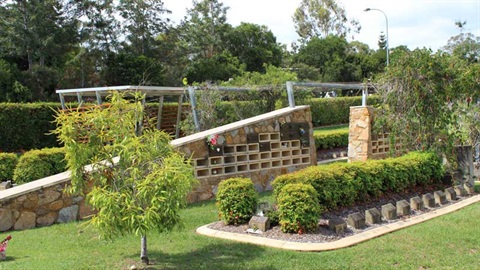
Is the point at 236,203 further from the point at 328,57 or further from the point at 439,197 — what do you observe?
the point at 328,57

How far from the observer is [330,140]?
15.0 meters

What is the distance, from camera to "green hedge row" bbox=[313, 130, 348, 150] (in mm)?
14609

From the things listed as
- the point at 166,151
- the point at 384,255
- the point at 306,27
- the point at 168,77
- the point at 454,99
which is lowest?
the point at 384,255

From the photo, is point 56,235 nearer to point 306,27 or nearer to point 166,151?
point 166,151

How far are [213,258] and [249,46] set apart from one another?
32.0 metres

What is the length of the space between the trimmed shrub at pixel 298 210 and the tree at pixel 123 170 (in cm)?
144

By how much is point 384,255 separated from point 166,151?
2.46 m

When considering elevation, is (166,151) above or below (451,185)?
above

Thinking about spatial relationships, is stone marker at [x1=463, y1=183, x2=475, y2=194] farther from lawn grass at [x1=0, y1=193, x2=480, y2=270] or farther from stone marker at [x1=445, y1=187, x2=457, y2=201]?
lawn grass at [x1=0, y1=193, x2=480, y2=270]

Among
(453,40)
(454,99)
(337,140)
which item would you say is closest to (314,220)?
(454,99)

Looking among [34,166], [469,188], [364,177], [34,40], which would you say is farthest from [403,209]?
[34,40]

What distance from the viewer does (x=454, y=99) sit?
909 cm

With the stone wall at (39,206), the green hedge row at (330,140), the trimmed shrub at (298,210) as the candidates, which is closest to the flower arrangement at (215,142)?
the stone wall at (39,206)

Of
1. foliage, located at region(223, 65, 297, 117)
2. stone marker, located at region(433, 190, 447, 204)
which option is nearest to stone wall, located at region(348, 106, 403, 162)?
foliage, located at region(223, 65, 297, 117)
